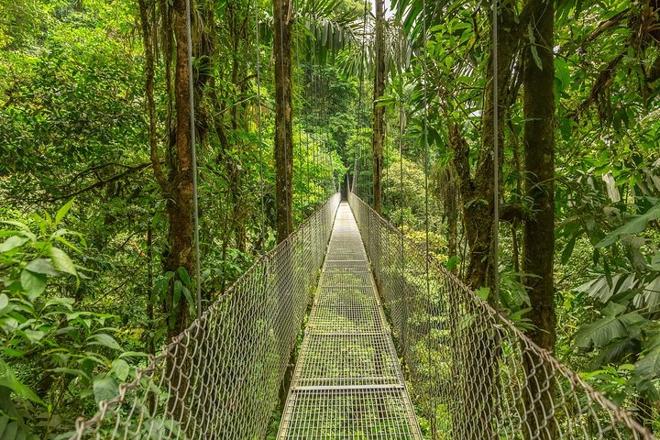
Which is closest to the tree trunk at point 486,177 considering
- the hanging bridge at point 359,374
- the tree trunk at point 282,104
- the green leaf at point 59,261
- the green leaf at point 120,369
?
the hanging bridge at point 359,374

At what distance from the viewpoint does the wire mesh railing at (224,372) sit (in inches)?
26.3

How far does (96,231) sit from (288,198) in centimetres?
116

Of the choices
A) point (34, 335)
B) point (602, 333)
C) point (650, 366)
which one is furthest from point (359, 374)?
point (34, 335)

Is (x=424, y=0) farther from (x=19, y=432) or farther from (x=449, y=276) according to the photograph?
(x=19, y=432)

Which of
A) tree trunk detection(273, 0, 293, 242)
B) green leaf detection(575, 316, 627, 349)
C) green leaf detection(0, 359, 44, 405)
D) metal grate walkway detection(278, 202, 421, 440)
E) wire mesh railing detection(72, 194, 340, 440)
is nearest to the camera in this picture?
green leaf detection(0, 359, 44, 405)

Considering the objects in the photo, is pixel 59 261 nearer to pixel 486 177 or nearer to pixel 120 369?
pixel 120 369

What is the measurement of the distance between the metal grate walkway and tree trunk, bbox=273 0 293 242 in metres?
0.77

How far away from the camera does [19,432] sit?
0.60 metres

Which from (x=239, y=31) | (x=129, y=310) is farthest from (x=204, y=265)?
(x=239, y=31)

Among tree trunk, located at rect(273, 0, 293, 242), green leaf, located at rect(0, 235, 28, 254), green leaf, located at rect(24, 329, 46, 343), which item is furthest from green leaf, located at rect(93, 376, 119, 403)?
tree trunk, located at rect(273, 0, 293, 242)

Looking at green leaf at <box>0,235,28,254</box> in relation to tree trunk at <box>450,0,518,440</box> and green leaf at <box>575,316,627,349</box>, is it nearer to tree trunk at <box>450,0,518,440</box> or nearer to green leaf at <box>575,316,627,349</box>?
green leaf at <box>575,316,627,349</box>

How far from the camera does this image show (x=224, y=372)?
1.14 m

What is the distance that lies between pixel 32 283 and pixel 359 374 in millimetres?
1799

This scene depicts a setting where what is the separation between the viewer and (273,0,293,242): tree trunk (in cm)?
252
